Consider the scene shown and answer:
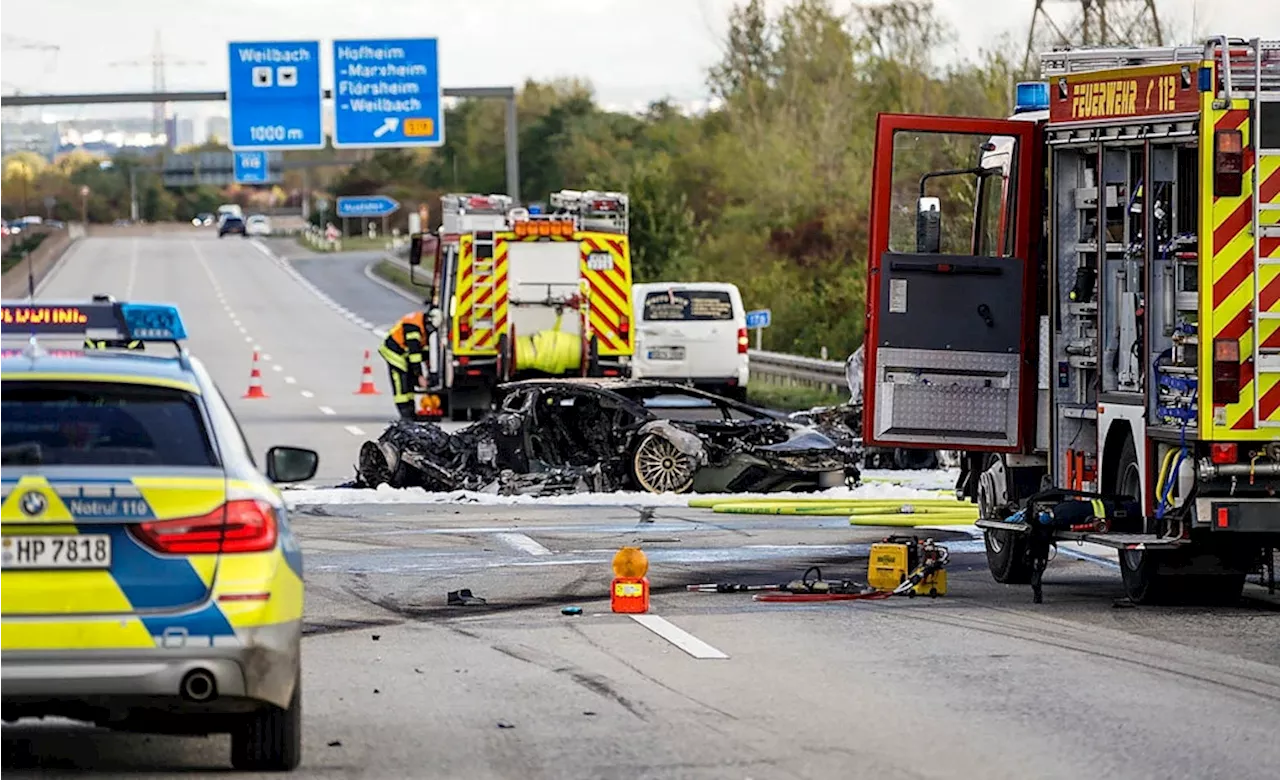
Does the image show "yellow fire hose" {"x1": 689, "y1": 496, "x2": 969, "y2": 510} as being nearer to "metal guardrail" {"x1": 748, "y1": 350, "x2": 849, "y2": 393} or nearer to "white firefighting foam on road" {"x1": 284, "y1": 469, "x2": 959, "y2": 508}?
"white firefighting foam on road" {"x1": 284, "y1": 469, "x2": 959, "y2": 508}

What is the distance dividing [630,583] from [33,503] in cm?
572

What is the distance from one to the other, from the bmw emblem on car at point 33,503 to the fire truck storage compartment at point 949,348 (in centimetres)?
755

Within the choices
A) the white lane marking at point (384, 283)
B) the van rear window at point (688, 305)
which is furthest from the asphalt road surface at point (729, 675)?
the white lane marking at point (384, 283)

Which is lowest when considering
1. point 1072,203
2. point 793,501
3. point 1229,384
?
point 793,501

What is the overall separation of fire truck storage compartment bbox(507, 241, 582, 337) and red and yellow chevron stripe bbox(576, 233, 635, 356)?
10.5 inches

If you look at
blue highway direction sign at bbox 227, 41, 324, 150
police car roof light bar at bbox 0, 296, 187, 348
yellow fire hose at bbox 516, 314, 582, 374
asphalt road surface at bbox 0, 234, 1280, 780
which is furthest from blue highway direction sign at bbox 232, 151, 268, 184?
police car roof light bar at bbox 0, 296, 187, 348

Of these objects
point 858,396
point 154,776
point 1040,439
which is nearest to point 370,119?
point 858,396

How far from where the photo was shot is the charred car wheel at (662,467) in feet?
66.8

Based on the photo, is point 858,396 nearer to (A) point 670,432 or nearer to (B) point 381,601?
(A) point 670,432

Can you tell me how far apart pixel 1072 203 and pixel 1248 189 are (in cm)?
174

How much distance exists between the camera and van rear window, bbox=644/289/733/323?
32688 mm

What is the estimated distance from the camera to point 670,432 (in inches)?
799

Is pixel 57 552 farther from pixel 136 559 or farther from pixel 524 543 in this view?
pixel 524 543

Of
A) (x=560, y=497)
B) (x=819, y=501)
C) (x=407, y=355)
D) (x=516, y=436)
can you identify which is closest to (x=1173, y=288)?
(x=819, y=501)
